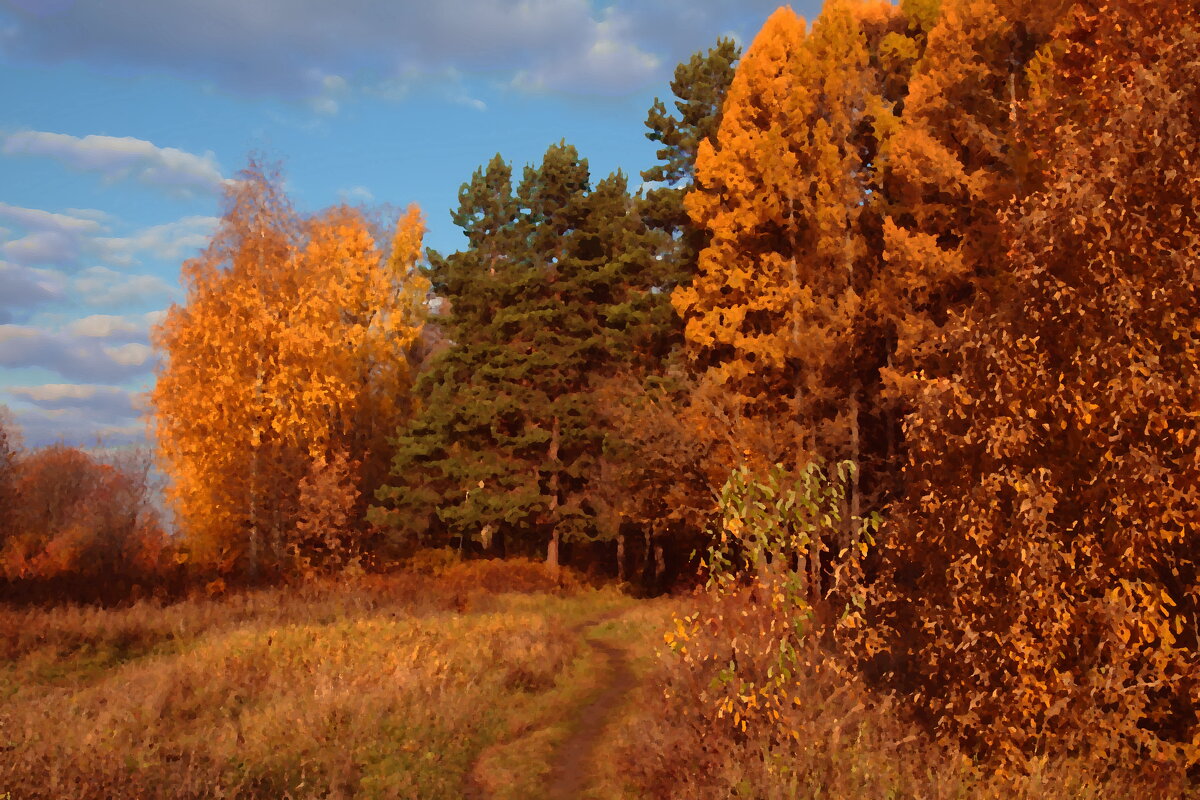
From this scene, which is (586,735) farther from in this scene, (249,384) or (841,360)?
(249,384)

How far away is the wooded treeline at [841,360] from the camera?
6438 mm

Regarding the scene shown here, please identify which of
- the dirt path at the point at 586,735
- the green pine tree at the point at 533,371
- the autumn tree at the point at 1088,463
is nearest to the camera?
the autumn tree at the point at 1088,463

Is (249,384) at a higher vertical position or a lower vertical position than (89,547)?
higher

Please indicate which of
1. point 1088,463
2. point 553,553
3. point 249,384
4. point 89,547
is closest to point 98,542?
point 89,547

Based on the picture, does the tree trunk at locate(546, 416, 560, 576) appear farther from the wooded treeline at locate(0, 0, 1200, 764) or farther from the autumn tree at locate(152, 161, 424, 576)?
the autumn tree at locate(152, 161, 424, 576)

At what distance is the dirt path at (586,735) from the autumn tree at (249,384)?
47.7ft

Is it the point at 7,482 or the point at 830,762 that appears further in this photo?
the point at 7,482

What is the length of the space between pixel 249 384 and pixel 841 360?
1854 cm

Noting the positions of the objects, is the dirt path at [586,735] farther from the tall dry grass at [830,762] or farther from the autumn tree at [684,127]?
the autumn tree at [684,127]

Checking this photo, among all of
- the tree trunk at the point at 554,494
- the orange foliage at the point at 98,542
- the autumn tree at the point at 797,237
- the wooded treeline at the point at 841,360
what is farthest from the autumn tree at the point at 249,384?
the autumn tree at the point at 797,237

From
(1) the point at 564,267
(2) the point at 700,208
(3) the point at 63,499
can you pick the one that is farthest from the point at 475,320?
(3) the point at 63,499

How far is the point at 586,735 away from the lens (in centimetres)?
1152

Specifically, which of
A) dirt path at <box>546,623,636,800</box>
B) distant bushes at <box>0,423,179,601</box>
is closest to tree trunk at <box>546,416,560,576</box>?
distant bushes at <box>0,423,179,601</box>

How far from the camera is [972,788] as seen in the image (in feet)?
22.6
